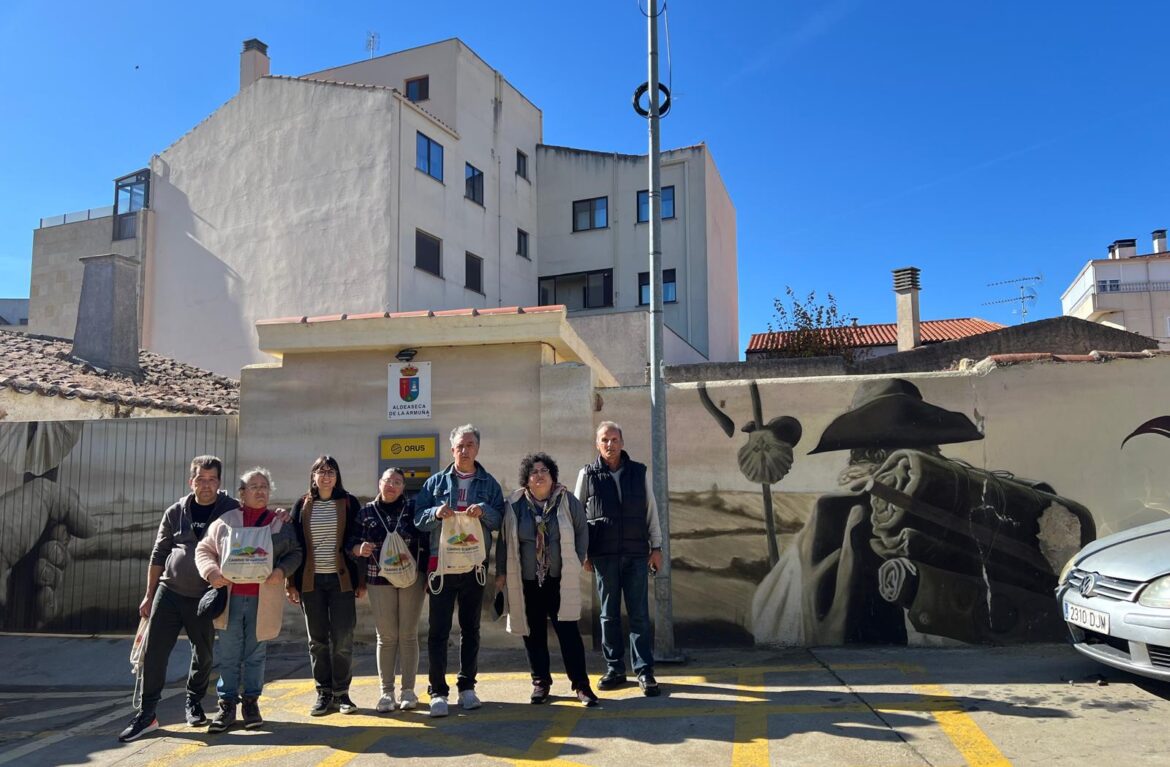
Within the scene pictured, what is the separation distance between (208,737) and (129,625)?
3.45 metres

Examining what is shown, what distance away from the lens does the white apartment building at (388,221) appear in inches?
796

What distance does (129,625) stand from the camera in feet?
25.7

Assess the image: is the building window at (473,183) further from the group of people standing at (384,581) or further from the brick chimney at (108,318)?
the group of people standing at (384,581)

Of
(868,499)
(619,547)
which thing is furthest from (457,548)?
(868,499)

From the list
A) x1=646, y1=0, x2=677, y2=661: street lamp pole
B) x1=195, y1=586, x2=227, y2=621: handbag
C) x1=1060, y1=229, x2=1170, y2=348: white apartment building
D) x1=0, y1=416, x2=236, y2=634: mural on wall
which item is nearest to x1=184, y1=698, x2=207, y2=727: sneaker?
x1=195, y1=586, x2=227, y2=621: handbag

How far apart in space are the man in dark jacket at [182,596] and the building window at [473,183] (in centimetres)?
1891

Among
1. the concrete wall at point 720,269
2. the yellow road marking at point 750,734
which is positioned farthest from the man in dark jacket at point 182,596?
the concrete wall at point 720,269

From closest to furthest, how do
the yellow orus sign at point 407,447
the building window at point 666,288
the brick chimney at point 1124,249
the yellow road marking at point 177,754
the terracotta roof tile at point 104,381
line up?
the yellow road marking at point 177,754, the yellow orus sign at point 407,447, the terracotta roof tile at point 104,381, the building window at point 666,288, the brick chimney at point 1124,249

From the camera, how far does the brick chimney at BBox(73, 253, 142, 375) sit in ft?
41.9

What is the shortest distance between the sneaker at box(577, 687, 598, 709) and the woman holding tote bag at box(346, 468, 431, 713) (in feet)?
3.53

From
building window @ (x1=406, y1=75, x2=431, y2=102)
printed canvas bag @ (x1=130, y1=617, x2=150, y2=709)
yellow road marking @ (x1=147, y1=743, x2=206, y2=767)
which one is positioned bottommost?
yellow road marking @ (x1=147, y1=743, x2=206, y2=767)

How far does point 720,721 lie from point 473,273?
20.0 meters

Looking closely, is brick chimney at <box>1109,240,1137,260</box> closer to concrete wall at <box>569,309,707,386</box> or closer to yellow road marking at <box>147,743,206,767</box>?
concrete wall at <box>569,309,707,386</box>

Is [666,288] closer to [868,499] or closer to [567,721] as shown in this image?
[868,499]
